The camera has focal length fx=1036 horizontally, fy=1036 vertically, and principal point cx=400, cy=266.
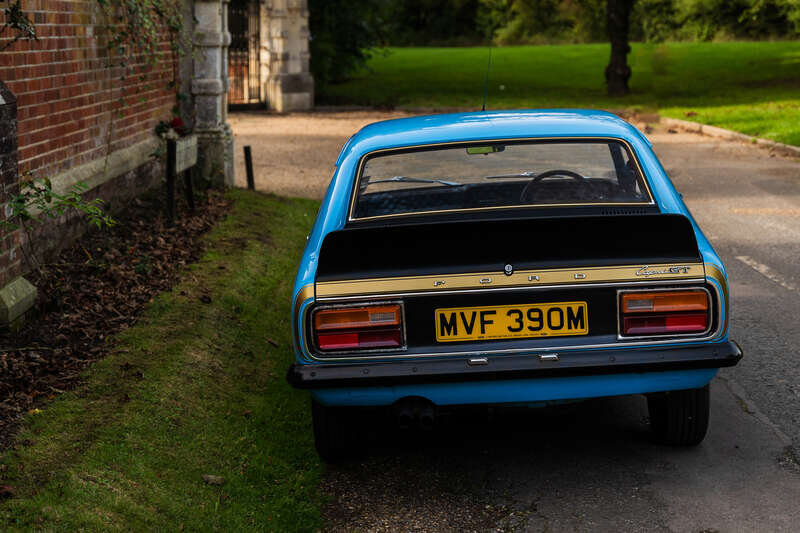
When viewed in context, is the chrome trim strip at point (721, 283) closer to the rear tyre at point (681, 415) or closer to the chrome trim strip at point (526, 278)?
the chrome trim strip at point (526, 278)

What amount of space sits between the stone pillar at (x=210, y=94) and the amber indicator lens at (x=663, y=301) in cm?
910

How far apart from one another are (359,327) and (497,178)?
1.73 meters

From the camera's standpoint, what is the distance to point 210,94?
12.8 metres

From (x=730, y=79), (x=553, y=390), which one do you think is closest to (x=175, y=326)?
(x=553, y=390)

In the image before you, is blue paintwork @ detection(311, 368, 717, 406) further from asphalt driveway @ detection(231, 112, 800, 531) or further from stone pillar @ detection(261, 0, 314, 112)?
stone pillar @ detection(261, 0, 314, 112)

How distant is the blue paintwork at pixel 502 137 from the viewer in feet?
14.1

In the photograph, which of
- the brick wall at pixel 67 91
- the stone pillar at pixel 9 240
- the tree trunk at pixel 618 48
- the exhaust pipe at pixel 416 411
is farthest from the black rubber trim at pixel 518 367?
the tree trunk at pixel 618 48

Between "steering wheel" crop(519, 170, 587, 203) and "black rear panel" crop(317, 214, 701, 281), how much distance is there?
0.88 metres

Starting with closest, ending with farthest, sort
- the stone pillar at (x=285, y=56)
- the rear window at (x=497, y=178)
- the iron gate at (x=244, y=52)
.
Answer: the rear window at (x=497, y=178) < the iron gate at (x=244, y=52) < the stone pillar at (x=285, y=56)

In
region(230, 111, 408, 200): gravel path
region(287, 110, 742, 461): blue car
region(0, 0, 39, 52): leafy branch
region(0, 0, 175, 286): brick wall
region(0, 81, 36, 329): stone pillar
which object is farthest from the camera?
region(230, 111, 408, 200): gravel path

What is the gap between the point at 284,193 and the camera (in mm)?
13461

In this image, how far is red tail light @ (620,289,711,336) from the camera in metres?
4.29

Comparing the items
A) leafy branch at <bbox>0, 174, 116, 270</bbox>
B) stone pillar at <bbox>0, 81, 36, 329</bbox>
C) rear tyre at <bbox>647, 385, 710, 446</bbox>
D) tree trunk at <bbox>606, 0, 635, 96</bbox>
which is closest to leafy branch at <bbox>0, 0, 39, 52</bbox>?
stone pillar at <bbox>0, 81, 36, 329</bbox>

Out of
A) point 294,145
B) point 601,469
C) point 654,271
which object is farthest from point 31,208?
point 294,145
